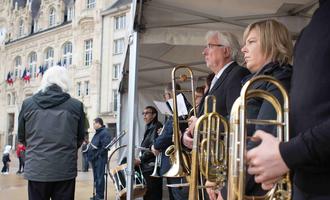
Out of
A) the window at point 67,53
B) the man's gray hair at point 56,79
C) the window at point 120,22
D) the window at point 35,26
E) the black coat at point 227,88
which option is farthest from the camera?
the window at point 35,26

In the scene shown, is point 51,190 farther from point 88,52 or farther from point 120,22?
point 88,52

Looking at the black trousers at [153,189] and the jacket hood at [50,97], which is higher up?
the jacket hood at [50,97]

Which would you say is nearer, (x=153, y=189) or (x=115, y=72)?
(x=153, y=189)

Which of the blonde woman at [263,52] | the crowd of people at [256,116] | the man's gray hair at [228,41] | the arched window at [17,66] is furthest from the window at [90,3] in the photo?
the blonde woman at [263,52]

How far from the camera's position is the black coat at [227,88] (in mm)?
3031

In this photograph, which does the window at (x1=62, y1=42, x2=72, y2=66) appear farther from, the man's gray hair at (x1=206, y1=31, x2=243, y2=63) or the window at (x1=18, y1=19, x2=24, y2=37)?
the man's gray hair at (x1=206, y1=31, x2=243, y2=63)

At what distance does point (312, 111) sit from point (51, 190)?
2935 mm

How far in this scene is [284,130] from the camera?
5.35 feet

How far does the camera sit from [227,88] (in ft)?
10.1

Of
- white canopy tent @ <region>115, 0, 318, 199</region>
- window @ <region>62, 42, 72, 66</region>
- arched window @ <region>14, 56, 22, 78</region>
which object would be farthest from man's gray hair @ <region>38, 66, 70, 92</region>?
arched window @ <region>14, 56, 22, 78</region>

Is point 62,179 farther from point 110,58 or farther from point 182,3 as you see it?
point 110,58

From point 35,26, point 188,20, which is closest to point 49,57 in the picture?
point 35,26

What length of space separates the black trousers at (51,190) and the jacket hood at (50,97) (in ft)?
2.35

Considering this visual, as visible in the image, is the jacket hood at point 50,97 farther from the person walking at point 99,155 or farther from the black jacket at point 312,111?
the person walking at point 99,155
